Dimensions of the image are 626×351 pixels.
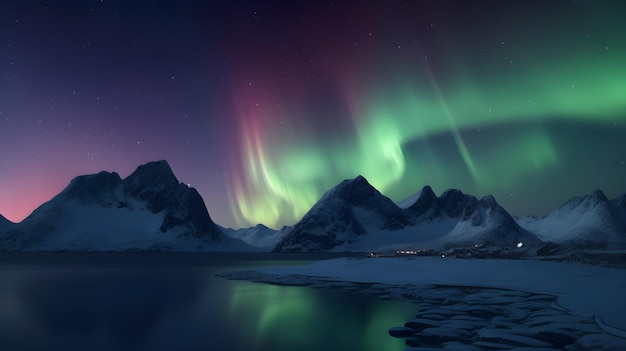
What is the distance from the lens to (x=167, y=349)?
21.3 meters

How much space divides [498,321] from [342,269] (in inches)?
1946

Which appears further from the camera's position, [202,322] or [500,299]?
[500,299]

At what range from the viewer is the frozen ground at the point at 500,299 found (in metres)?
20.0

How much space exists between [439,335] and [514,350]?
3.85 m

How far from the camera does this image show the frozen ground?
20.0 metres

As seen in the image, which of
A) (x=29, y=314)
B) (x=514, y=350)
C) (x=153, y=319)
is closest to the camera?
(x=514, y=350)

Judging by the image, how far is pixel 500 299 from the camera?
111 feet

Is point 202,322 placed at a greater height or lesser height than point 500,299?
greater

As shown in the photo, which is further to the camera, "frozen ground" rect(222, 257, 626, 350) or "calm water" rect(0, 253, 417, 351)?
"calm water" rect(0, 253, 417, 351)

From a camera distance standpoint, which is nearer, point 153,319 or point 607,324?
point 607,324

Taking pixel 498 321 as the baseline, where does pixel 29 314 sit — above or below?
above

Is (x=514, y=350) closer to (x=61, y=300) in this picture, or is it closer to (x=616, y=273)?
(x=616, y=273)

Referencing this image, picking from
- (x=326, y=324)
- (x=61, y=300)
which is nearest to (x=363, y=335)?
(x=326, y=324)

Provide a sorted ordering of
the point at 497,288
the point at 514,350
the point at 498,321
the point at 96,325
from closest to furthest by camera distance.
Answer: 1. the point at 514,350
2. the point at 498,321
3. the point at 96,325
4. the point at 497,288
